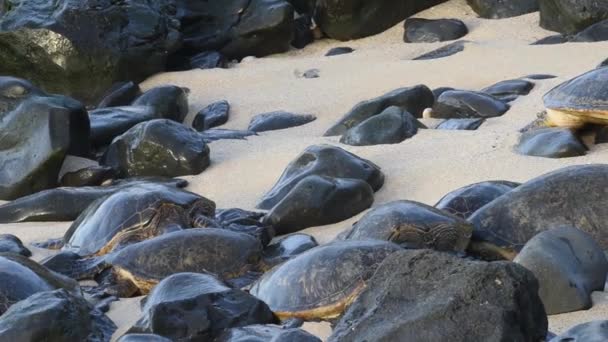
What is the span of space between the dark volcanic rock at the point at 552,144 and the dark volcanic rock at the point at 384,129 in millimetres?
853

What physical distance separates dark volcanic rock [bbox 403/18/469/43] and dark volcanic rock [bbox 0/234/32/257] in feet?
16.1

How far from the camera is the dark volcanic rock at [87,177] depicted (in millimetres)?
6789

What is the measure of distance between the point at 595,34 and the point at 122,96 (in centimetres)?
353

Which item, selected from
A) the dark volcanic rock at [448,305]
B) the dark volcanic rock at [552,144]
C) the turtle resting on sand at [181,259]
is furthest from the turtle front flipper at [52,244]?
the dark volcanic rock at [448,305]

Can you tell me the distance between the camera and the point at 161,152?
665 cm

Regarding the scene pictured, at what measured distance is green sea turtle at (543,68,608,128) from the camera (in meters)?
5.48

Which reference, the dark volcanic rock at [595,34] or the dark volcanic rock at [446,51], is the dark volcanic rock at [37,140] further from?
the dark volcanic rock at [595,34]

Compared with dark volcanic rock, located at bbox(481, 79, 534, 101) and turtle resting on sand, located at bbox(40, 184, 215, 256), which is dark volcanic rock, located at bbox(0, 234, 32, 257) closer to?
turtle resting on sand, located at bbox(40, 184, 215, 256)

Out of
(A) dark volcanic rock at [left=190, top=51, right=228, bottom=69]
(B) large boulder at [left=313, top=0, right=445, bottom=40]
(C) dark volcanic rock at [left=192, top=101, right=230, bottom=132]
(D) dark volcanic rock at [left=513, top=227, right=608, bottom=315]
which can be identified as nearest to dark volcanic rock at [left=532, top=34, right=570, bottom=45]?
(B) large boulder at [left=313, top=0, right=445, bottom=40]

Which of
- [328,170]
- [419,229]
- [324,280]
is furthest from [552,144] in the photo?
[324,280]

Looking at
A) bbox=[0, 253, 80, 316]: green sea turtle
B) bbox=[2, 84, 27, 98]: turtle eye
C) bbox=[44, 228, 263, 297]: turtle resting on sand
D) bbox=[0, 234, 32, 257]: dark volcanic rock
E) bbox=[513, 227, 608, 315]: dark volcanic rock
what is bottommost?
bbox=[0, 234, 32, 257]: dark volcanic rock

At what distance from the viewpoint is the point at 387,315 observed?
9.77 ft

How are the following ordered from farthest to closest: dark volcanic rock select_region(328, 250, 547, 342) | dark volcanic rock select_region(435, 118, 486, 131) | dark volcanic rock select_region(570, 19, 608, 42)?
dark volcanic rock select_region(570, 19, 608, 42)
dark volcanic rock select_region(435, 118, 486, 131)
dark volcanic rock select_region(328, 250, 547, 342)

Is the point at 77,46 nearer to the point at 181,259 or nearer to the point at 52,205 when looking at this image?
the point at 52,205
